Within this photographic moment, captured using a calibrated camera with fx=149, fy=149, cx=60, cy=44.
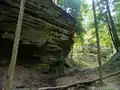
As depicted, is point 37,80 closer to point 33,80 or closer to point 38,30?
point 33,80

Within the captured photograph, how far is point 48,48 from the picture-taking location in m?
14.5

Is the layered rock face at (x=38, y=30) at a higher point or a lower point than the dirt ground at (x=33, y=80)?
higher

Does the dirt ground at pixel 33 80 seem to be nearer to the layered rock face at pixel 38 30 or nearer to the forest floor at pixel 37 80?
the forest floor at pixel 37 80

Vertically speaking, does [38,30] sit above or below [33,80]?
above

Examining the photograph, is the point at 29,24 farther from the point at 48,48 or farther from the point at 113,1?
the point at 113,1

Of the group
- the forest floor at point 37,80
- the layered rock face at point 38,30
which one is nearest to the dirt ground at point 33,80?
the forest floor at point 37,80

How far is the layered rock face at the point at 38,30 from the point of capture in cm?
1138

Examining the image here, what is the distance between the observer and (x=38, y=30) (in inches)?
527

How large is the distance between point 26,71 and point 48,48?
303 cm

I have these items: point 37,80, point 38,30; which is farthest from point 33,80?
point 38,30

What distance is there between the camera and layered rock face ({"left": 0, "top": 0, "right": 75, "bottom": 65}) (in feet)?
37.3

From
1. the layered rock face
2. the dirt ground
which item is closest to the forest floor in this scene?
the dirt ground

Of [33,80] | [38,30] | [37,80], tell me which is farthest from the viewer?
[38,30]

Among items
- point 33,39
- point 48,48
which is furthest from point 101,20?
point 33,39
